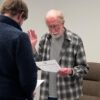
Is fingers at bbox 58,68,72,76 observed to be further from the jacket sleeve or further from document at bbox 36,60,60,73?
the jacket sleeve

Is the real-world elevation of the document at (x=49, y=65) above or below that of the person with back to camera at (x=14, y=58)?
below

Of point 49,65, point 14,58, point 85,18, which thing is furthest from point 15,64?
point 85,18

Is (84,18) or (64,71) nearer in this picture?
(64,71)

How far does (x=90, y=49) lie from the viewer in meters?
4.21

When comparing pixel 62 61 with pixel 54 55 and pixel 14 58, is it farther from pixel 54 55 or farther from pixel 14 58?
pixel 14 58

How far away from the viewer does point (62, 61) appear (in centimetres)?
265

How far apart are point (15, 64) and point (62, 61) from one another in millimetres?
867

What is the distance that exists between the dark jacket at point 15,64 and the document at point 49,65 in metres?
0.65

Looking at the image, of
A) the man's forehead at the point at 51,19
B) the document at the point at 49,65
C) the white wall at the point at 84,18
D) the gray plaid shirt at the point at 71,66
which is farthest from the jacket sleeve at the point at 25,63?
the white wall at the point at 84,18

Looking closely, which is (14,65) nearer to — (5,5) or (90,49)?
(5,5)

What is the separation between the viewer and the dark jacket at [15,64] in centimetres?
180

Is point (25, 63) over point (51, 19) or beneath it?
beneath

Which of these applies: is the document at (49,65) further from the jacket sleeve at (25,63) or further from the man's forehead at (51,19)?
the jacket sleeve at (25,63)

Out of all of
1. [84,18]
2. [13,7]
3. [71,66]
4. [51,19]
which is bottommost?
[71,66]
